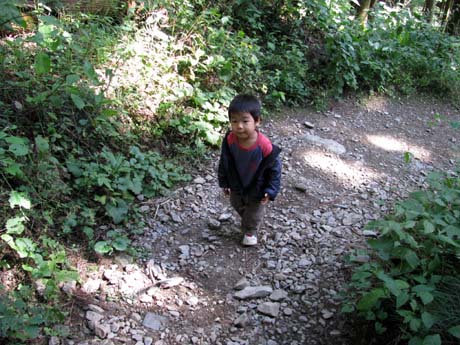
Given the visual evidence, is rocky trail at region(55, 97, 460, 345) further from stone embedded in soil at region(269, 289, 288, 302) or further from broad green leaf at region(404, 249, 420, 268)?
broad green leaf at region(404, 249, 420, 268)

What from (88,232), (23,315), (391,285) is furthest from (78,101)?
(391,285)

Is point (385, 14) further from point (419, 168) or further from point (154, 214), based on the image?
point (154, 214)

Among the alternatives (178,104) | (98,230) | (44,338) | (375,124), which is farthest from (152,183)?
(375,124)

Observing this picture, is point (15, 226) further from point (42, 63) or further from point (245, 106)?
point (245, 106)

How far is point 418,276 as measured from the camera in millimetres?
2656

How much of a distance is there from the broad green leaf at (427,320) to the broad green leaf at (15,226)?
2736 mm

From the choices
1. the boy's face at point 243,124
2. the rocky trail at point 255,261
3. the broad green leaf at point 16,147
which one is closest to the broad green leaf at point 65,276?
the rocky trail at point 255,261

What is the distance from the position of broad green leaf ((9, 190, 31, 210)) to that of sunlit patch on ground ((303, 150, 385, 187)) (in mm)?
3293

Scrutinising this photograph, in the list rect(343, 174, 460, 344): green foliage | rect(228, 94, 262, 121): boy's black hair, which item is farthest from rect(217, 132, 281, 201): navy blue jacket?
rect(343, 174, 460, 344): green foliage

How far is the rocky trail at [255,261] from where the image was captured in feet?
10.0

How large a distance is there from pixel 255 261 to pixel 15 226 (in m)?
1.97

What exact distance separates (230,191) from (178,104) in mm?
1759

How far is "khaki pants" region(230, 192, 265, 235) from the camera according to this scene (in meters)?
3.74

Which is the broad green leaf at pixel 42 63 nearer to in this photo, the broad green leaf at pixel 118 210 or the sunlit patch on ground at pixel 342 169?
the broad green leaf at pixel 118 210
